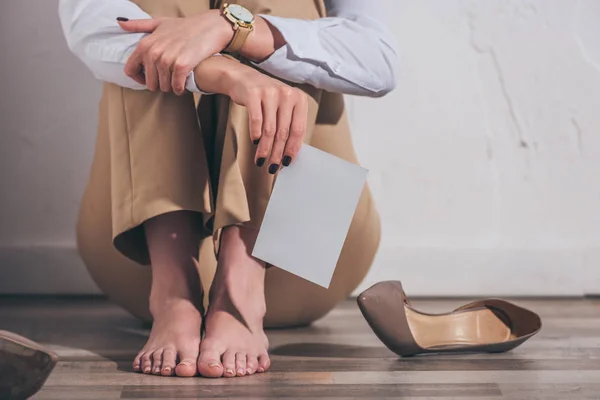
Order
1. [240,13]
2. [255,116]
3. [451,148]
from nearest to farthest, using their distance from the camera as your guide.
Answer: [255,116] → [240,13] → [451,148]

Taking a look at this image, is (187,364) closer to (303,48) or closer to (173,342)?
(173,342)

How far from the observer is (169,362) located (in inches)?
44.1

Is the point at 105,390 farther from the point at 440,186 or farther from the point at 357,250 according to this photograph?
the point at 440,186

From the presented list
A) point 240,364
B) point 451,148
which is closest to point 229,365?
point 240,364

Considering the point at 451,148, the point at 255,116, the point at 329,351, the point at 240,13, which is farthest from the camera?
the point at 451,148

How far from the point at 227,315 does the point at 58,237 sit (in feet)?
2.52

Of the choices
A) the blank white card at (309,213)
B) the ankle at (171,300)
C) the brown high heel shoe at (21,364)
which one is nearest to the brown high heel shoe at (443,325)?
the blank white card at (309,213)

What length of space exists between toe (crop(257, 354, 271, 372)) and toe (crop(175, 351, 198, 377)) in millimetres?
83

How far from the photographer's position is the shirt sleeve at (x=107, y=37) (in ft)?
3.87

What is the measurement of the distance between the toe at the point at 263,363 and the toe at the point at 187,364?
0.27 feet

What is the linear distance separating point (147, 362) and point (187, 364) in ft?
0.18

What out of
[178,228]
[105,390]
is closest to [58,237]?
[178,228]

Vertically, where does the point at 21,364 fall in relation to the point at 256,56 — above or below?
below

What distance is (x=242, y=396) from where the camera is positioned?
1035 mm
